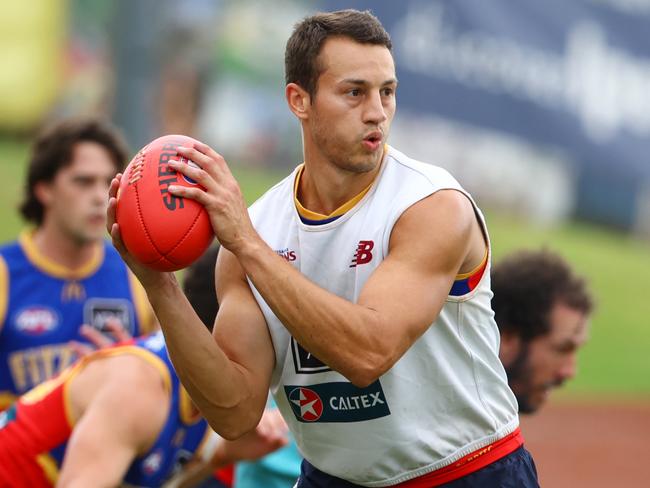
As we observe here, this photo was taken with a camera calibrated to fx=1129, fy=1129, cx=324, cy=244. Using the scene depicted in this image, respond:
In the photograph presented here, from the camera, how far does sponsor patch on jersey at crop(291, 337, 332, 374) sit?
3586mm

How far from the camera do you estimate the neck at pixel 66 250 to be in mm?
6250

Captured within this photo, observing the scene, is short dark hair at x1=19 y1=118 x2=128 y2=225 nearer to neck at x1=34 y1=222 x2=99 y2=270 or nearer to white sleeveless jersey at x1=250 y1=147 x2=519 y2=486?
neck at x1=34 y1=222 x2=99 y2=270

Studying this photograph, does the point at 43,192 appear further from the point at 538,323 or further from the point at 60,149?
the point at 538,323

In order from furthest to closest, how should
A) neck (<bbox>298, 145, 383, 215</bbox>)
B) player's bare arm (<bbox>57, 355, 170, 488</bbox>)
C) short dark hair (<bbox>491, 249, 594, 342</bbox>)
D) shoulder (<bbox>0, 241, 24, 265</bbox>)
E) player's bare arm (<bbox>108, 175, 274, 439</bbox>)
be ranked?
shoulder (<bbox>0, 241, 24, 265</bbox>) → short dark hair (<bbox>491, 249, 594, 342</bbox>) → player's bare arm (<bbox>57, 355, 170, 488</bbox>) → neck (<bbox>298, 145, 383, 215</bbox>) → player's bare arm (<bbox>108, 175, 274, 439</bbox>)

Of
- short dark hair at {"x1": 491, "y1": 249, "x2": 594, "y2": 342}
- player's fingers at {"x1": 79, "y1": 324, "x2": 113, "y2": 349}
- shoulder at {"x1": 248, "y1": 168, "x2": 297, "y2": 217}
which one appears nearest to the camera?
shoulder at {"x1": 248, "y1": 168, "x2": 297, "y2": 217}

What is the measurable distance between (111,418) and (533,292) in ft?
6.72

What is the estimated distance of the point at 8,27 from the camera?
1703 centimetres

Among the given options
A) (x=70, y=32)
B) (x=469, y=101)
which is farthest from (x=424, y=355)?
(x=70, y=32)

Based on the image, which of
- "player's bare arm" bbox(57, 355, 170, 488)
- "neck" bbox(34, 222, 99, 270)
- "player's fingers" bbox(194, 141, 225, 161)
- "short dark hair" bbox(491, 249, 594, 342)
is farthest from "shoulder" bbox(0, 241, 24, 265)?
"player's fingers" bbox(194, 141, 225, 161)

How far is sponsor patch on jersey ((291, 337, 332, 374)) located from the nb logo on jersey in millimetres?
348

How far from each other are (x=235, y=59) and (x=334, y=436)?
16827mm

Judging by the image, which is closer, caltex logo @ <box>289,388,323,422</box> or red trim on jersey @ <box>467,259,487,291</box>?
red trim on jersey @ <box>467,259,487,291</box>

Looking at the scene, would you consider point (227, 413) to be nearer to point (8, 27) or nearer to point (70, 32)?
point (8, 27)

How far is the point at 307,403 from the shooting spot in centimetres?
364
